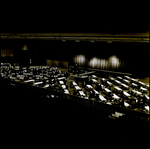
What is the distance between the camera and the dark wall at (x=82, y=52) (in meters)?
17.1

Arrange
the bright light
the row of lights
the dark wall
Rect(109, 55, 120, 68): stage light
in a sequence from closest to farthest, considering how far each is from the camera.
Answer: the dark wall < Rect(109, 55, 120, 68): stage light < the row of lights < the bright light

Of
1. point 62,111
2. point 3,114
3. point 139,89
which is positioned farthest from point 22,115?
point 139,89

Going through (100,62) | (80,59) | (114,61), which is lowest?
(100,62)

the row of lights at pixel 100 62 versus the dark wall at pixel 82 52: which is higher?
the dark wall at pixel 82 52

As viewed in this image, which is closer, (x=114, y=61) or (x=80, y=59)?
(x=114, y=61)

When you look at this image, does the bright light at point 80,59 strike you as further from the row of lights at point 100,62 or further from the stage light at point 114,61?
the stage light at point 114,61

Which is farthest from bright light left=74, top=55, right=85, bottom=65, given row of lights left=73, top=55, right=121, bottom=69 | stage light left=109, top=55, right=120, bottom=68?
stage light left=109, top=55, right=120, bottom=68

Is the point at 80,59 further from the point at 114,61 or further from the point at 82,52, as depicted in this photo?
the point at 114,61

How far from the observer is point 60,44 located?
23469 mm

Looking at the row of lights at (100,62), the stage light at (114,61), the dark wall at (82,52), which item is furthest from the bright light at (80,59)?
the stage light at (114,61)

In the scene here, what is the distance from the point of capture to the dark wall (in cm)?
1713

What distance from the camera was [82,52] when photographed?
71.7ft

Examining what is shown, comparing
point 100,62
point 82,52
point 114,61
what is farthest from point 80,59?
point 114,61

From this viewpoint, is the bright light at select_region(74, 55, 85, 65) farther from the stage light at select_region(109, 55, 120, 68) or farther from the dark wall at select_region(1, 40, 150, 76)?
the stage light at select_region(109, 55, 120, 68)
